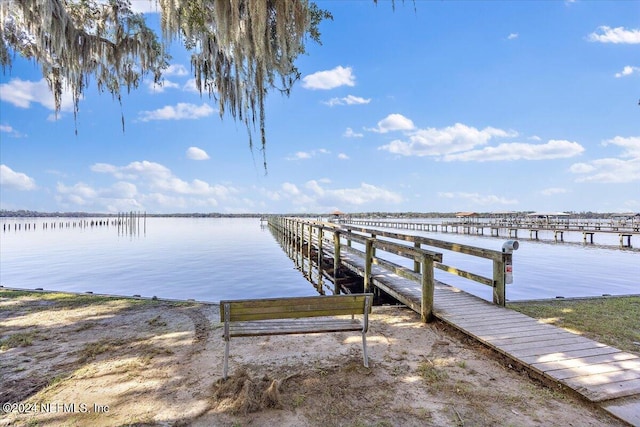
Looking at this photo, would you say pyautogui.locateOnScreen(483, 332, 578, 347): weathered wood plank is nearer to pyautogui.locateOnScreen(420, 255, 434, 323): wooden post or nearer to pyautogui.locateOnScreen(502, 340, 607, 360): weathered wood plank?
pyautogui.locateOnScreen(502, 340, 607, 360): weathered wood plank

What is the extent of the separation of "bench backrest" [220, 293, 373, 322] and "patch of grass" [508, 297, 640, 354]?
11.9ft

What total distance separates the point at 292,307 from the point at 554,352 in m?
3.07

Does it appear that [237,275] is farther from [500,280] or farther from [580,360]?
[580,360]

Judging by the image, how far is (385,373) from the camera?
3.63 m

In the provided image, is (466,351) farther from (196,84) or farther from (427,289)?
(196,84)

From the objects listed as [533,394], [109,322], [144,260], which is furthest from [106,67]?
[144,260]

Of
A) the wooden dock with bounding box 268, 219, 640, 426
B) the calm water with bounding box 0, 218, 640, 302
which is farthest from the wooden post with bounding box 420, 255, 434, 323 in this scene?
the calm water with bounding box 0, 218, 640, 302

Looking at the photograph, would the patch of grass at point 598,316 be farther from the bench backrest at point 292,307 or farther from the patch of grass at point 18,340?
the patch of grass at point 18,340

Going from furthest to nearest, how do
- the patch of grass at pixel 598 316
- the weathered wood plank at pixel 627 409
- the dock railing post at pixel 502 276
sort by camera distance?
the dock railing post at pixel 502 276 → the patch of grass at pixel 598 316 → the weathered wood plank at pixel 627 409

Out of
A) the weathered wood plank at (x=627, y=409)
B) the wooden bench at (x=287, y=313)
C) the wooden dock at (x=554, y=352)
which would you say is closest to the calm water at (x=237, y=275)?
the wooden dock at (x=554, y=352)

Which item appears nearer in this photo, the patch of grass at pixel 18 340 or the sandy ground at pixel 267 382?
the sandy ground at pixel 267 382

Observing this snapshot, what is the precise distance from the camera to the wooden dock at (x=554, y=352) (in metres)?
3.03

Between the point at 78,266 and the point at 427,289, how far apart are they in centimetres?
1847

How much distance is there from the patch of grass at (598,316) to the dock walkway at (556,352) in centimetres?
→ 80
